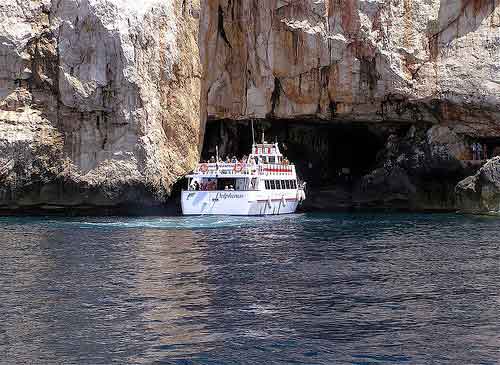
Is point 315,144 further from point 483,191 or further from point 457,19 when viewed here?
point 483,191

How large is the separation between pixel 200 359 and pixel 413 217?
31499mm

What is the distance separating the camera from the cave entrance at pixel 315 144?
184ft

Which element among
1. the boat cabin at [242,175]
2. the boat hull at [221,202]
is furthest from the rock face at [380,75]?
the boat hull at [221,202]

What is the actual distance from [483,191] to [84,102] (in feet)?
71.9

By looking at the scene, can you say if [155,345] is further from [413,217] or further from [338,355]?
[413,217]

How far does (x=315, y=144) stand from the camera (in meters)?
59.1

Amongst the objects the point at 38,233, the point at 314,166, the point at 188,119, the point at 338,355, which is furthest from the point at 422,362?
the point at 314,166

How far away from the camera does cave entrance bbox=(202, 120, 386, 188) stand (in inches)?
2205

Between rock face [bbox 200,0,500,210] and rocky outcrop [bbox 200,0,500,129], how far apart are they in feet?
0.19

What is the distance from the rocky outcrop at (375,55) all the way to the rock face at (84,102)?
5350 millimetres

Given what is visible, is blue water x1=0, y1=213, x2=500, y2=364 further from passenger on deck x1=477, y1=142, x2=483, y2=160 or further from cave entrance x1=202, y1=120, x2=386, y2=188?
cave entrance x1=202, y1=120, x2=386, y2=188

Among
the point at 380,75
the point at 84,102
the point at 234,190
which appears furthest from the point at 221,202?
the point at 380,75

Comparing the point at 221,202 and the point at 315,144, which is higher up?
the point at 315,144

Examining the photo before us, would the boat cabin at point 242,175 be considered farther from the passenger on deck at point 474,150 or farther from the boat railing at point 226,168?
the passenger on deck at point 474,150
